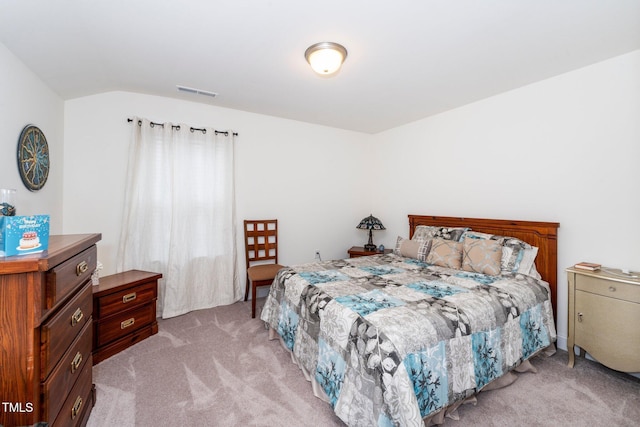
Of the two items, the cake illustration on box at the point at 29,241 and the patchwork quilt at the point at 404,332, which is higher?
the cake illustration on box at the point at 29,241

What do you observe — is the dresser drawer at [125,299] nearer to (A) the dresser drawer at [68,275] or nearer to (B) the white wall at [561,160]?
(A) the dresser drawer at [68,275]

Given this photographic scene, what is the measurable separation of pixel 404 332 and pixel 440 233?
6.54ft

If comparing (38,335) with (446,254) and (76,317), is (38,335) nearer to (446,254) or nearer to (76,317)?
(76,317)

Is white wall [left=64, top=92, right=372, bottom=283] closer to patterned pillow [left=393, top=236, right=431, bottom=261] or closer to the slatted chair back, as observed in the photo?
the slatted chair back

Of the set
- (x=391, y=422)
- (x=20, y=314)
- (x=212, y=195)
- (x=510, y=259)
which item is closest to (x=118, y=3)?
(x=20, y=314)

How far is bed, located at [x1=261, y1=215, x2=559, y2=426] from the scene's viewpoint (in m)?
1.42

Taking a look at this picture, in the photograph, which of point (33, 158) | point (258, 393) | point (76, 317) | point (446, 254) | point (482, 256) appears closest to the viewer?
point (76, 317)

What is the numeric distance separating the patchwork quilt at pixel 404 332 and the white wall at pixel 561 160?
2.19 ft

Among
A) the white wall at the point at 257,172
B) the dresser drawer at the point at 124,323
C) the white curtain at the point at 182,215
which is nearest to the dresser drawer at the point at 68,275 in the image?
the dresser drawer at the point at 124,323

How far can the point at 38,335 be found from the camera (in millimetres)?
1060

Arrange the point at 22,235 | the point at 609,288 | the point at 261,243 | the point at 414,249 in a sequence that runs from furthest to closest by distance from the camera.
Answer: the point at 261,243, the point at 414,249, the point at 609,288, the point at 22,235

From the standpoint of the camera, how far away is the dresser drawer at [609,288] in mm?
1871

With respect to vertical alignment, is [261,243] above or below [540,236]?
below

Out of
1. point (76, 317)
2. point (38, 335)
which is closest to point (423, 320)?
point (38, 335)
